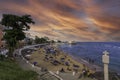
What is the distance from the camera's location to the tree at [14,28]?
57844mm

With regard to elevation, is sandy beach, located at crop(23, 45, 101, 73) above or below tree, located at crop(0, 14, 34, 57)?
below

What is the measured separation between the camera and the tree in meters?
57.8

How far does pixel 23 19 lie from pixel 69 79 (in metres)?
25.6

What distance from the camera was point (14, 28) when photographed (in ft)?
194

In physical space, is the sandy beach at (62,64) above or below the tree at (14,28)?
below

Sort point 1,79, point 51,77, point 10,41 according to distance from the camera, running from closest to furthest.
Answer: point 1,79, point 51,77, point 10,41

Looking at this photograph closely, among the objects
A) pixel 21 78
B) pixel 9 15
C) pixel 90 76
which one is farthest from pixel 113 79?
pixel 9 15

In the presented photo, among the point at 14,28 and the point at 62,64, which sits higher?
the point at 14,28

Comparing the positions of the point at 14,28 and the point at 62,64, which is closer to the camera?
the point at 14,28

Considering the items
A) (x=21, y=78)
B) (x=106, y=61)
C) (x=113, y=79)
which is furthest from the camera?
(x=113, y=79)

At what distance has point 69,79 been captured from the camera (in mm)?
39406

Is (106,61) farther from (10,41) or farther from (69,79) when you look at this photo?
(10,41)

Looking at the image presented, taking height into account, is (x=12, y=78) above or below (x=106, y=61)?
below

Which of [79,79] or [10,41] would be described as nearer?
[79,79]
